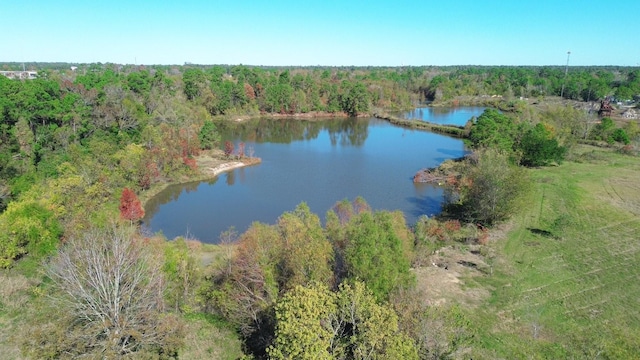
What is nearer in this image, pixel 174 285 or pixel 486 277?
pixel 174 285

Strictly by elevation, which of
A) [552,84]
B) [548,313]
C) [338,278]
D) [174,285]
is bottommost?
[548,313]

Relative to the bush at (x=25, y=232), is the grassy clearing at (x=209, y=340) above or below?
below

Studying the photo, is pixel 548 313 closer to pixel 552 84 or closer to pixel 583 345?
pixel 583 345

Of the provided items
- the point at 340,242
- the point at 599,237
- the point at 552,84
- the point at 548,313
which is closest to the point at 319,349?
the point at 340,242

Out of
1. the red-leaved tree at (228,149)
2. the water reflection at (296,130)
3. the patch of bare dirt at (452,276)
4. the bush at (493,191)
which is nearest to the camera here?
the patch of bare dirt at (452,276)

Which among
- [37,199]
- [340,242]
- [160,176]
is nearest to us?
[340,242]

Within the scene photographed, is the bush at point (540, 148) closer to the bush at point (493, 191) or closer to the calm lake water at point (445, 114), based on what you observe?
the bush at point (493, 191)

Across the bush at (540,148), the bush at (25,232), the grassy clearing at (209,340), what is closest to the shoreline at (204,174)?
the bush at (25,232)
